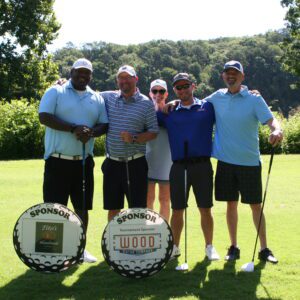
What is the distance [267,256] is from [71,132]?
246cm

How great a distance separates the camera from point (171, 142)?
557 centimetres

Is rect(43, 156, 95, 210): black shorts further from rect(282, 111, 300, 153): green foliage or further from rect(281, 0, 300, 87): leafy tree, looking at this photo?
rect(281, 0, 300, 87): leafy tree

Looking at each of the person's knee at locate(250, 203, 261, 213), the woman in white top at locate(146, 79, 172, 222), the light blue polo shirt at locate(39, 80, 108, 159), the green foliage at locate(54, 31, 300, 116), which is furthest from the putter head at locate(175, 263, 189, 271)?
the green foliage at locate(54, 31, 300, 116)

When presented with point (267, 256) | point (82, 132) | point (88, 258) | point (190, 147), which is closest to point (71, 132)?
point (82, 132)

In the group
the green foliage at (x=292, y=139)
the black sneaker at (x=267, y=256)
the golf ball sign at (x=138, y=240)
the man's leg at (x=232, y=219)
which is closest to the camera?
the golf ball sign at (x=138, y=240)

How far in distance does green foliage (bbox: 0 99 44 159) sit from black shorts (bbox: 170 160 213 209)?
16856 mm

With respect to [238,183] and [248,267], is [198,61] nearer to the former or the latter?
[238,183]

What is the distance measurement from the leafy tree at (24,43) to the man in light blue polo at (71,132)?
101 ft

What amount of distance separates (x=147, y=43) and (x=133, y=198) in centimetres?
9630

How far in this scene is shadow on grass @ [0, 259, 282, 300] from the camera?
4500 mm

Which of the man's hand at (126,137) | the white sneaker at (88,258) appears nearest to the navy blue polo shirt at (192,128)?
the man's hand at (126,137)

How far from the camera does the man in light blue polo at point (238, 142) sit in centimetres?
545

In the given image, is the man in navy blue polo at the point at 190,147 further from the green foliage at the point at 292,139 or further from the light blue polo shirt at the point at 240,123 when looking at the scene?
the green foliage at the point at 292,139

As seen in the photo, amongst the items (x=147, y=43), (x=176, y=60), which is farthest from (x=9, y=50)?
(x=147, y=43)
